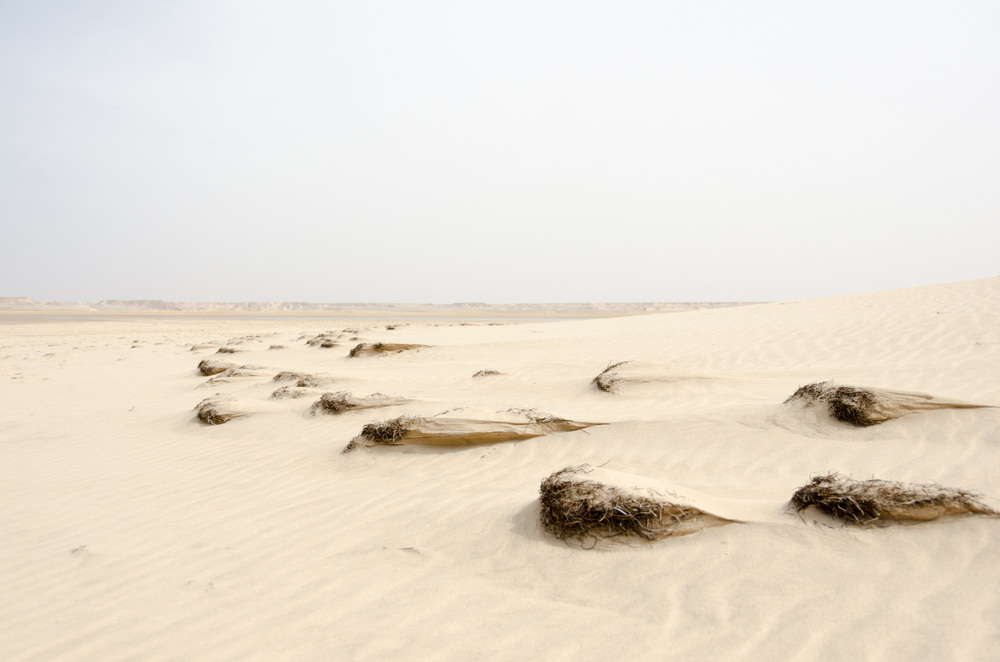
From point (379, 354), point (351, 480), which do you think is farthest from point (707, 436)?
point (379, 354)

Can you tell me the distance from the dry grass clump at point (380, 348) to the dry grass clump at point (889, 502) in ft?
30.9

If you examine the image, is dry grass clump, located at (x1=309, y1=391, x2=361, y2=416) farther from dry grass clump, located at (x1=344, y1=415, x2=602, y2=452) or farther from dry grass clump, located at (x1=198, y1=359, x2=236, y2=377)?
dry grass clump, located at (x1=198, y1=359, x2=236, y2=377)

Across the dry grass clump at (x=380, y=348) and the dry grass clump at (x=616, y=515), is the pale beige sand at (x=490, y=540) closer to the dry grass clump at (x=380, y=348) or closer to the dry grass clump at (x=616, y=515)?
the dry grass clump at (x=616, y=515)

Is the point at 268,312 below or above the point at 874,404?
below

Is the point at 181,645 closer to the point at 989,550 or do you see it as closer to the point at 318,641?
the point at 318,641

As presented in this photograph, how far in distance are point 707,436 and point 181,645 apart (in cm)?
386

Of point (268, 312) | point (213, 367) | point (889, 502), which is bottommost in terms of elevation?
point (268, 312)

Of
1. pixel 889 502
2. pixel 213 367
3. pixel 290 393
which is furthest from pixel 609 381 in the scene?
pixel 213 367

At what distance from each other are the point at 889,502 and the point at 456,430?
3.23m

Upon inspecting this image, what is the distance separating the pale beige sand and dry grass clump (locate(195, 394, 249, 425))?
0.80 feet

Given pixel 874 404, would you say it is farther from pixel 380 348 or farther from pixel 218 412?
pixel 380 348

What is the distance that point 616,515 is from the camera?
122 inches

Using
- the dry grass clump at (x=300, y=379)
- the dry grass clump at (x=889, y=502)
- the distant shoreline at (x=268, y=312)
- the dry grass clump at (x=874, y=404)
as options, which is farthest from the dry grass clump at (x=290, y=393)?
the distant shoreline at (x=268, y=312)

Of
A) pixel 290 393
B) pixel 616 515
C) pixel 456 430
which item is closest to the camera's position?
pixel 616 515
